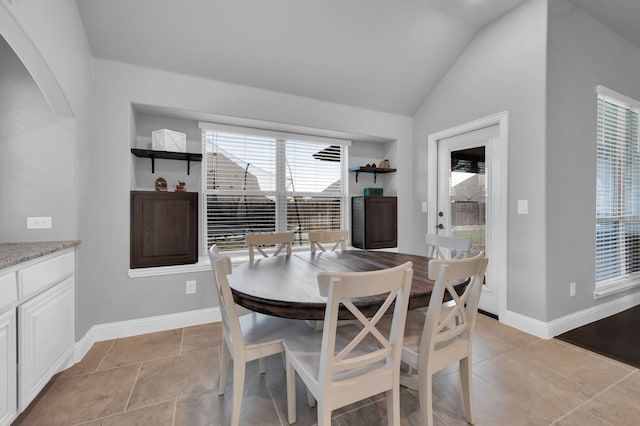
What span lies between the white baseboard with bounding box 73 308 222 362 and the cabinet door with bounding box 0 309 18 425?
821mm

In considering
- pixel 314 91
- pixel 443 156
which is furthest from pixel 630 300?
pixel 314 91

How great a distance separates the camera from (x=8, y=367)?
1396mm

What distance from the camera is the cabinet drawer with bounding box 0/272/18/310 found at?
1.34m

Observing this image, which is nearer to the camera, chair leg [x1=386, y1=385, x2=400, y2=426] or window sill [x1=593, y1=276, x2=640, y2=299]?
chair leg [x1=386, y1=385, x2=400, y2=426]

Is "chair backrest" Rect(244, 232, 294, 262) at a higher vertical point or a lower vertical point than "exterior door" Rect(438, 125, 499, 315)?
lower

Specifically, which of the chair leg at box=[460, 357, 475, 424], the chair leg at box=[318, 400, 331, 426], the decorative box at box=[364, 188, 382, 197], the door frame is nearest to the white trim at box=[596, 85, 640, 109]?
the door frame

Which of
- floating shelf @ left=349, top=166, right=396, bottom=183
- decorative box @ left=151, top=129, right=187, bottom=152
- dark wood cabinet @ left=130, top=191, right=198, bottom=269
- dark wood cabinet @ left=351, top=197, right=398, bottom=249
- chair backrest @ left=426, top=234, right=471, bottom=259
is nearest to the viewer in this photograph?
chair backrest @ left=426, top=234, right=471, bottom=259

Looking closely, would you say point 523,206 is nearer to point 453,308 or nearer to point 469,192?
point 469,192

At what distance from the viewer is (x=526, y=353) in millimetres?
2273

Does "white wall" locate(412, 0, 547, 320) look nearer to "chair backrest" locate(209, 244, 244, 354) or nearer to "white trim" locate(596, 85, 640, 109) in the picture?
"white trim" locate(596, 85, 640, 109)

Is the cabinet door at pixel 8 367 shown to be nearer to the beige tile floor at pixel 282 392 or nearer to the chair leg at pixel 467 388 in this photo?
the beige tile floor at pixel 282 392

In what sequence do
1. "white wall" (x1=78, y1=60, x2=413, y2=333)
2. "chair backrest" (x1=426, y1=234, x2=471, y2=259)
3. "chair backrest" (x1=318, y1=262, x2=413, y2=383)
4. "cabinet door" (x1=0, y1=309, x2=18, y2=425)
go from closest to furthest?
"chair backrest" (x1=318, y1=262, x2=413, y2=383) < "cabinet door" (x1=0, y1=309, x2=18, y2=425) < "chair backrest" (x1=426, y1=234, x2=471, y2=259) < "white wall" (x1=78, y1=60, x2=413, y2=333)

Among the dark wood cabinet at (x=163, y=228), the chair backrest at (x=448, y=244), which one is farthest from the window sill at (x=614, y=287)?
the dark wood cabinet at (x=163, y=228)

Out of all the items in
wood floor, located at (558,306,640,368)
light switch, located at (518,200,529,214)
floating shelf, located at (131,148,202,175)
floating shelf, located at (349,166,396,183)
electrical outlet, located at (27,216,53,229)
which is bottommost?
wood floor, located at (558,306,640,368)
